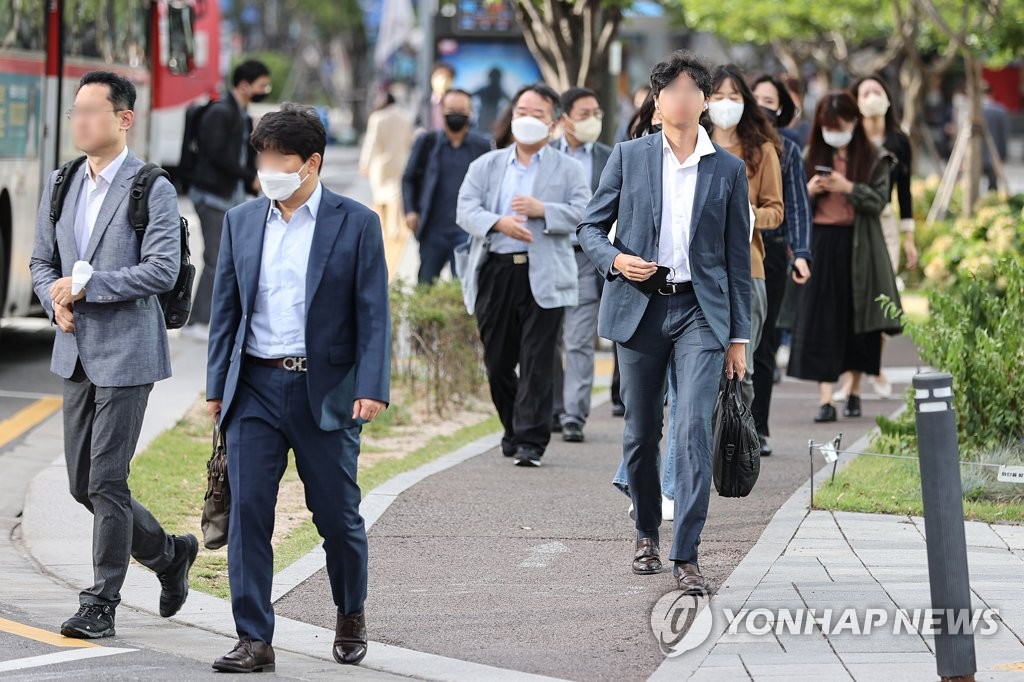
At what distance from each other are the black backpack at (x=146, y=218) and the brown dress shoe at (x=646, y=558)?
1923mm

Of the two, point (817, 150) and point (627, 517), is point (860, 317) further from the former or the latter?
point (627, 517)

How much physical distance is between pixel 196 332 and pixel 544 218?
18.2ft

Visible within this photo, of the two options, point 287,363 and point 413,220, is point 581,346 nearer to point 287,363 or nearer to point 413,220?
point 413,220

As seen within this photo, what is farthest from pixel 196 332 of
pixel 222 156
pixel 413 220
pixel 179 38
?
pixel 179 38

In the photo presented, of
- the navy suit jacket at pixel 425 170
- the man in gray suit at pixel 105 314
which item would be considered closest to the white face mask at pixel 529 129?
the man in gray suit at pixel 105 314

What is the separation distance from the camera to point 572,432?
9820 millimetres

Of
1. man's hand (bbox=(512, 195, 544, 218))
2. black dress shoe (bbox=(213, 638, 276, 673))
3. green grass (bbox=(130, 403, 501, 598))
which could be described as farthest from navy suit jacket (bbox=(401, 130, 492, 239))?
black dress shoe (bbox=(213, 638, 276, 673))

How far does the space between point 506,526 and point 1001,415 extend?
239cm

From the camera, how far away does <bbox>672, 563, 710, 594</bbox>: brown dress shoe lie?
620cm

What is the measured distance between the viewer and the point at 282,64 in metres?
60.4

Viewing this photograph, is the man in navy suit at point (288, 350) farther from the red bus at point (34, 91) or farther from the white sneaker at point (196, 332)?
the white sneaker at point (196, 332)

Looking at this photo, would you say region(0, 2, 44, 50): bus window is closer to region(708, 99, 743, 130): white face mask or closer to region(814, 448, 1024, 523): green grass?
region(708, 99, 743, 130): white face mask

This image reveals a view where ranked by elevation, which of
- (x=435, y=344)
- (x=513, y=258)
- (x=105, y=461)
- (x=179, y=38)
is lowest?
(x=435, y=344)

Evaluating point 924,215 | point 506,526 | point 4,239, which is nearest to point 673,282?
point 506,526
